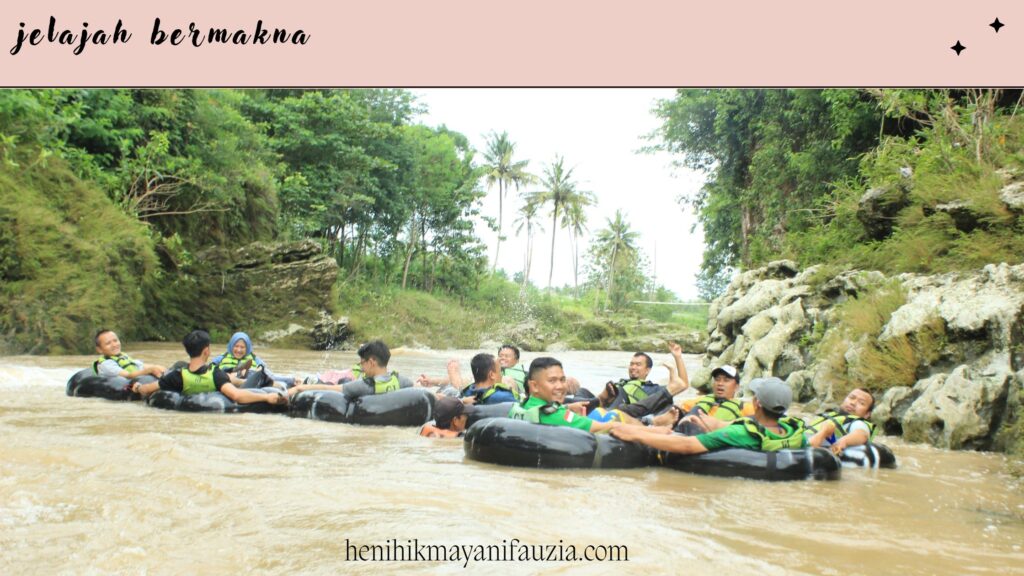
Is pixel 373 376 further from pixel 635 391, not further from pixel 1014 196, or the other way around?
pixel 1014 196

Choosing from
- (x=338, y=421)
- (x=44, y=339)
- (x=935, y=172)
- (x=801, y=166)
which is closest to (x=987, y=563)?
(x=338, y=421)

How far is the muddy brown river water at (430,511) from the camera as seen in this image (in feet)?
12.9

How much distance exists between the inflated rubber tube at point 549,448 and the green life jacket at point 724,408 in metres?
1.04

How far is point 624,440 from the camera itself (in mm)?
6688

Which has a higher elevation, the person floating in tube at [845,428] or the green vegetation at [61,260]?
the green vegetation at [61,260]

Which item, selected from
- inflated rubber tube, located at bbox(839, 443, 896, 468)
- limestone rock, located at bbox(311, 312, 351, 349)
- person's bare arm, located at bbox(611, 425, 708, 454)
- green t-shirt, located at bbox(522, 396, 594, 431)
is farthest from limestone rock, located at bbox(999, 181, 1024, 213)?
limestone rock, located at bbox(311, 312, 351, 349)

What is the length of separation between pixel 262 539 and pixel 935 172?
1231 centimetres

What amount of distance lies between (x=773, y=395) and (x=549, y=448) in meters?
1.77

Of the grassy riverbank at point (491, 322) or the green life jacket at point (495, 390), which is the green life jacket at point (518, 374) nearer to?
the green life jacket at point (495, 390)

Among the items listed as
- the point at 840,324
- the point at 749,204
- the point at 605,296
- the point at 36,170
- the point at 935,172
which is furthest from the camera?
the point at 605,296

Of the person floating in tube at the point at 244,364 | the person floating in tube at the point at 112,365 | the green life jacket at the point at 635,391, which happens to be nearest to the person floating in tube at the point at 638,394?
the green life jacket at the point at 635,391

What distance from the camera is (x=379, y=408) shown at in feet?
28.7

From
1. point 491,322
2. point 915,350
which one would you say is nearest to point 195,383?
point 915,350

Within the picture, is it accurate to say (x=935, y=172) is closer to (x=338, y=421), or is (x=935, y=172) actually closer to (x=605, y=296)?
(x=338, y=421)
